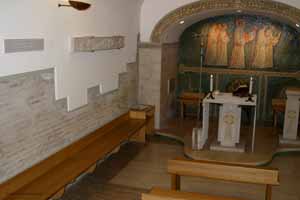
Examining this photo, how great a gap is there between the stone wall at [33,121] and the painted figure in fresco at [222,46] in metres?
5.09

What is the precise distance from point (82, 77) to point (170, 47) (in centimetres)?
426

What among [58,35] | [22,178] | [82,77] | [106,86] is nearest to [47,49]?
[58,35]

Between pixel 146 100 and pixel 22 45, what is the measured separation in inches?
206

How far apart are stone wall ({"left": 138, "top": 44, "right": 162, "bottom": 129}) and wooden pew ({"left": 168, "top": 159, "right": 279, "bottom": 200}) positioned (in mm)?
4312

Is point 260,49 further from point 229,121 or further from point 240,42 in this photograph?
point 229,121

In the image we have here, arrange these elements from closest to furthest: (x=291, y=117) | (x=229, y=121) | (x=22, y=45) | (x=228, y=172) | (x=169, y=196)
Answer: (x=169, y=196) < (x=22, y=45) < (x=228, y=172) < (x=229, y=121) < (x=291, y=117)

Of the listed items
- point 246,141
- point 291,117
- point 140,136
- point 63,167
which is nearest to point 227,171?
point 63,167

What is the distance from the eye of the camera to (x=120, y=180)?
22.0 feet

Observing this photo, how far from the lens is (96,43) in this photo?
6820 millimetres

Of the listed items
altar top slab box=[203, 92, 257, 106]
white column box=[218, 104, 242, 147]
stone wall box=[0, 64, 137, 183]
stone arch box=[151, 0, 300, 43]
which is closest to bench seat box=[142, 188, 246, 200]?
stone wall box=[0, 64, 137, 183]

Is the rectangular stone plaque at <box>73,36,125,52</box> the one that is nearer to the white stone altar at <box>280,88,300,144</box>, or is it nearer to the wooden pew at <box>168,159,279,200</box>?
the wooden pew at <box>168,159,279,200</box>

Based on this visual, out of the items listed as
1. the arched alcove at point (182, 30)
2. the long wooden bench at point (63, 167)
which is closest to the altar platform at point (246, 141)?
the arched alcove at point (182, 30)

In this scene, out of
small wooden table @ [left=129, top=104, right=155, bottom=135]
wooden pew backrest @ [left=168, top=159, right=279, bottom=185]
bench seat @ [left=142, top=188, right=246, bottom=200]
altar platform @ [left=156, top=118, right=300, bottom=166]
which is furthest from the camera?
small wooden table @ [left=129, top=104, right=155, bottom=135]

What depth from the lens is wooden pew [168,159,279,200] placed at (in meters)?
5.19
